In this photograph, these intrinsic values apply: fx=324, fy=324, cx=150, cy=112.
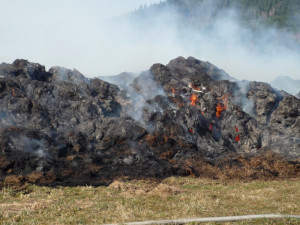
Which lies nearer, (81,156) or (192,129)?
(81,156)

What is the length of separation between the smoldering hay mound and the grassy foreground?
133 inches

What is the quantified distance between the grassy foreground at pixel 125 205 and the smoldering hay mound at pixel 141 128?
3389 mm

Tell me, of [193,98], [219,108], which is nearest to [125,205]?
[219,108]

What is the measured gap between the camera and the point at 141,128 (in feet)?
97.0

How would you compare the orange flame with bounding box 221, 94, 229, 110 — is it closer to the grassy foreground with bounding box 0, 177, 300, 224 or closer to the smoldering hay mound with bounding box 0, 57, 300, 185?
the smoldering hay mound with bounding box 0, 57, 300, 185

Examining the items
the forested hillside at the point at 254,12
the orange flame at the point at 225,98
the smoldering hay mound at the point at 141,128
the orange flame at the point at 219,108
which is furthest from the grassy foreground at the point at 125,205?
the forested hillside at the point at 254,12

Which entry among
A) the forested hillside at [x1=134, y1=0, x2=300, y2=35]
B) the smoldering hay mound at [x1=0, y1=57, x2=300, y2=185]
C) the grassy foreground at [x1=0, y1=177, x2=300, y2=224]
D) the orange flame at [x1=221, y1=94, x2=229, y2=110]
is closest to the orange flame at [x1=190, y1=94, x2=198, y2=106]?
the smoldering hay mound at [x1=0, y1=57, x2=300, y2=185]

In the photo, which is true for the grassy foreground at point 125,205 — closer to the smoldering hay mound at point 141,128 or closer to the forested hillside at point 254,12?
the smoldering hay mound at point 141,128

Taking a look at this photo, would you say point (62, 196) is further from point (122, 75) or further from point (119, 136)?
point (122, 75)

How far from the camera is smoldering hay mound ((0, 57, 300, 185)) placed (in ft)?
74.9

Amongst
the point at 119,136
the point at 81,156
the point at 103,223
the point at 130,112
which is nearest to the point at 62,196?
the point at 103,223

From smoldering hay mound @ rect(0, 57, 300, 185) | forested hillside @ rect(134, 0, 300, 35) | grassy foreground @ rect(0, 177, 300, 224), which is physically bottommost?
Answer: grassy foreground @ rect(0, 177, 300, 224)

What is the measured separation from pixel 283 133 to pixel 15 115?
27.1 m

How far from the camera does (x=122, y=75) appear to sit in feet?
180
